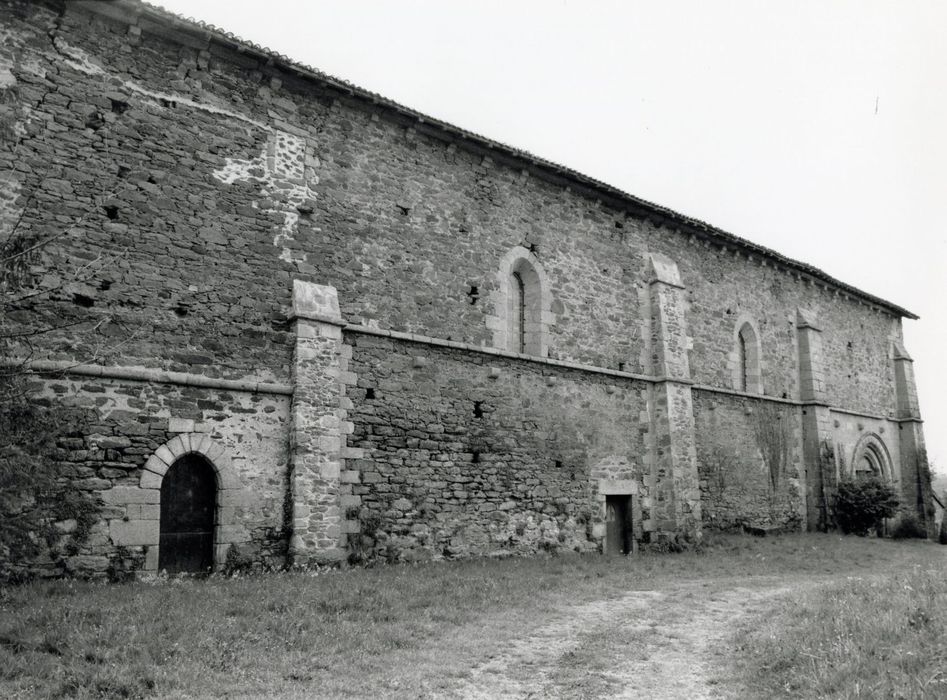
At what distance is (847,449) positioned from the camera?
22.1 m

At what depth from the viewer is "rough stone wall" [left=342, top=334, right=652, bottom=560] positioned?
453 inches

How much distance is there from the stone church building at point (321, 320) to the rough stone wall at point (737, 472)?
112 mm

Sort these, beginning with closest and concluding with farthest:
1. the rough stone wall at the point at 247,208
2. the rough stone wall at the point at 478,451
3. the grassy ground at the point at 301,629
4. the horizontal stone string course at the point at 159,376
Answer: the grassy ground at the point at 301,629
the horizontal stone string course at the point at 159,376
the rough stone wall at the point at 247,208
the rough stone wall at the point at 478,451

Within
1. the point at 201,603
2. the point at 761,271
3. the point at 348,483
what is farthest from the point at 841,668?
the point at 761,271

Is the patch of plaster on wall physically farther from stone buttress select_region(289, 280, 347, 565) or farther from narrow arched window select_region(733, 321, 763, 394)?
narrow arched window select_region(733, 321, 763, 394)

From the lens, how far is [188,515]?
9.89 meters

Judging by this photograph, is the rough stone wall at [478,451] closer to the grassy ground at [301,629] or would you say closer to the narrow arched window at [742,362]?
the grassy ground at [301,629]

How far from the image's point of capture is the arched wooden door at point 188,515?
9703mm

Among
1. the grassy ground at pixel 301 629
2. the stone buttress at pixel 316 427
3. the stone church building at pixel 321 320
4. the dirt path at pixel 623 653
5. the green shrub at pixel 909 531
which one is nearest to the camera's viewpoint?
the grassy ground at pixel 301 629

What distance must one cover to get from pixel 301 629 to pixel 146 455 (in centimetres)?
378

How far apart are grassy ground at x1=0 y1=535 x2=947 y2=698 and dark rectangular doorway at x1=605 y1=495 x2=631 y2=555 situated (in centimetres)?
397

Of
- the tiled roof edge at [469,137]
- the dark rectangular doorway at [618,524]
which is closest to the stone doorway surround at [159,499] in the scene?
the tiled roof edge at [469,137]

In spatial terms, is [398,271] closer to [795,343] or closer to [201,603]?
[201,603]

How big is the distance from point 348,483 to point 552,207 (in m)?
7.26
